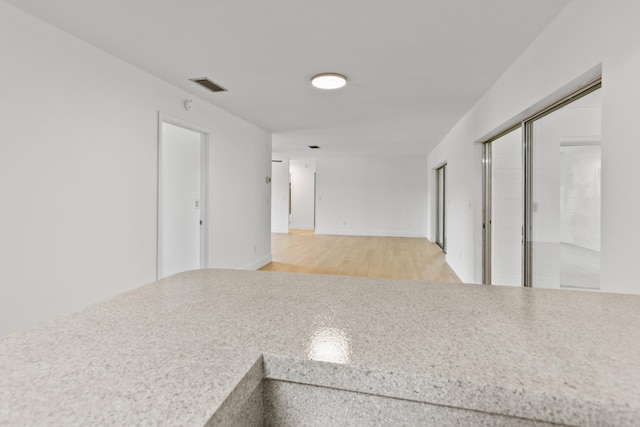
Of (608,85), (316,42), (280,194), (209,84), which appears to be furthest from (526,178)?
(280,194)

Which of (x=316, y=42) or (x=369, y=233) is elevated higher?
(x=316, y=42)

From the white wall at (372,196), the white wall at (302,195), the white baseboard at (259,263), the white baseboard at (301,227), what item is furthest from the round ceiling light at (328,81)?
the white baseboard at (301,227)

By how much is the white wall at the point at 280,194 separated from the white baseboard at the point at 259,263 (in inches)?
162

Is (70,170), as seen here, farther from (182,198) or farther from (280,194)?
(280,194)

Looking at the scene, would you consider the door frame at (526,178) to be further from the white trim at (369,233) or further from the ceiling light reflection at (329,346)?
the white trim at (369,233)

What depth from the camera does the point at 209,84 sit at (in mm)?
3223

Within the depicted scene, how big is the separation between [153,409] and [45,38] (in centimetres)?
265

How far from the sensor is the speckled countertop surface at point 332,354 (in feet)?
1.50

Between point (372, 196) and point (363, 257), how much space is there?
345cm

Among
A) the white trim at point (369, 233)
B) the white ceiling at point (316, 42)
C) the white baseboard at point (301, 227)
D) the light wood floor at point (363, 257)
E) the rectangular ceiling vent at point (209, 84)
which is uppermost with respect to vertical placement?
the rectangular ceiling vent at point (209, 84)

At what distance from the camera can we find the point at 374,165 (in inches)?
367

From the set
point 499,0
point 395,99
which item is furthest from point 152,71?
point 499,0

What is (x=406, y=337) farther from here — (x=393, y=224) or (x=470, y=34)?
(x=393, y=224)

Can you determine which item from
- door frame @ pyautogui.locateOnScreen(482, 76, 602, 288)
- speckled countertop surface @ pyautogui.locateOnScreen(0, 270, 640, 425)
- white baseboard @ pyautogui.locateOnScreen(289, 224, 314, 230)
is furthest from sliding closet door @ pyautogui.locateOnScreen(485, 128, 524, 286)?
white baseboard @ pyautogui.locateOnScreen(289, 224, 314, 230)
